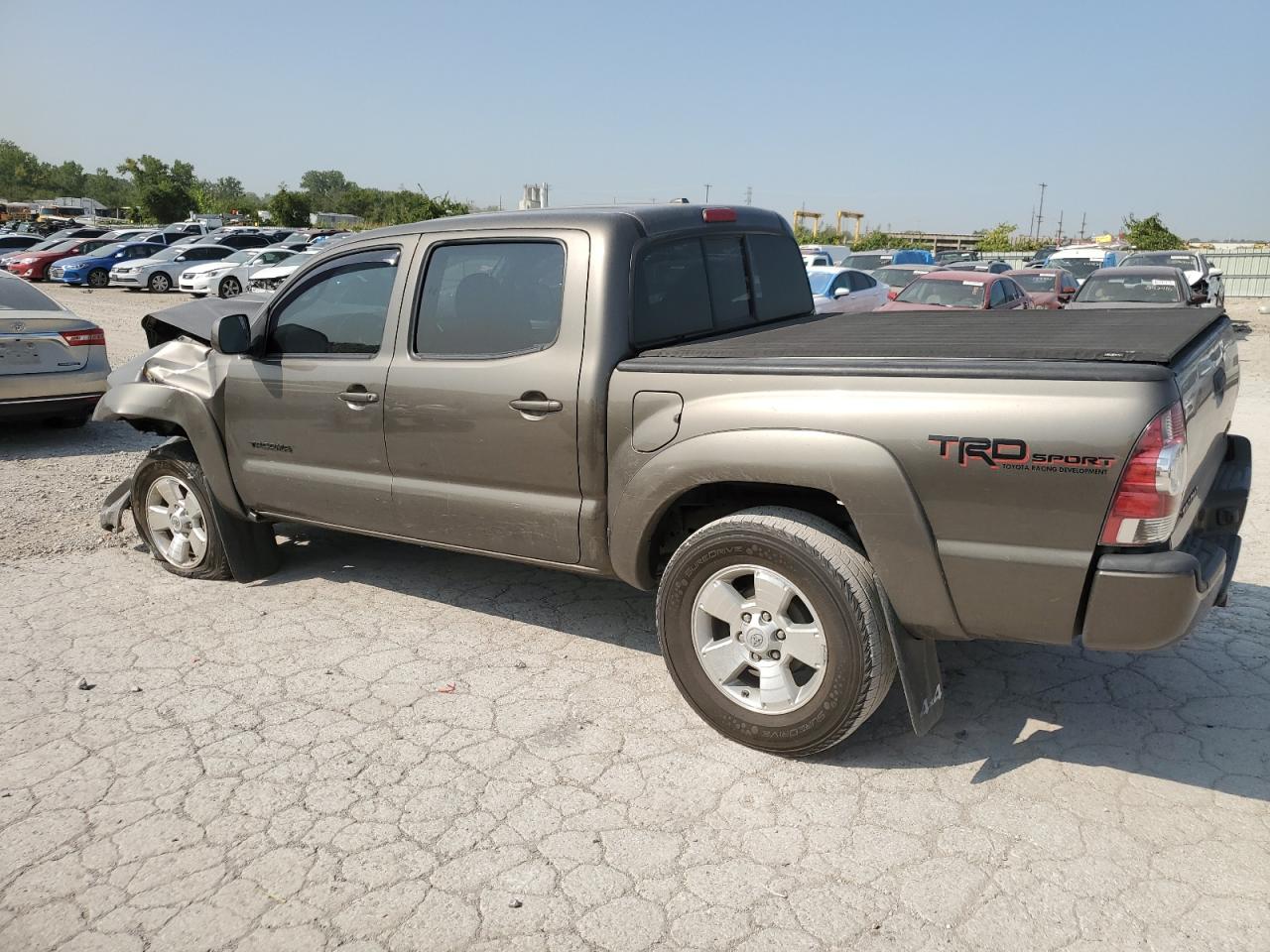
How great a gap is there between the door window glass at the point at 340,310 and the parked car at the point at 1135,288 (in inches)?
523

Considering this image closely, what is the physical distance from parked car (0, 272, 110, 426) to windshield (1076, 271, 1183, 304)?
13.7 meters

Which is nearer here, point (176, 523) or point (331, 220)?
point (176, 523)

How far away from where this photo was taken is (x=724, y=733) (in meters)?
3.67

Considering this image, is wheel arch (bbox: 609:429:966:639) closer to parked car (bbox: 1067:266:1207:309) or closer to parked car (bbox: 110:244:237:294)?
parked car (bbox: 1067:266:1207:309)

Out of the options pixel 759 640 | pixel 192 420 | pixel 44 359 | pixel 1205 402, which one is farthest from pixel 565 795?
pixel 44 359

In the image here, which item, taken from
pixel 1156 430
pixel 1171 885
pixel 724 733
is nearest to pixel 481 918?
pixel 724 733

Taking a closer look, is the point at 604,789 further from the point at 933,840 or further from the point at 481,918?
the point at 933,840

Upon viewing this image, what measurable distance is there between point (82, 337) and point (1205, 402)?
9070 mm

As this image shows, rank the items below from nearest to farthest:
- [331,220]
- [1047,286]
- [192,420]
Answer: [192,420]
[1047,286]
[331,220]

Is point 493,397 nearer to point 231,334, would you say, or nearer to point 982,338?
point 231,334

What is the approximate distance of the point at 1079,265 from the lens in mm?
25953

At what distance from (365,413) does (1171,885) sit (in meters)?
3.58

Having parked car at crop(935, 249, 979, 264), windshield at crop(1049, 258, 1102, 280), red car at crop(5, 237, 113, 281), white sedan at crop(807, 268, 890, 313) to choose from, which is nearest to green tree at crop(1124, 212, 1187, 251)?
parked car at crop(935, 249, 979, 264)

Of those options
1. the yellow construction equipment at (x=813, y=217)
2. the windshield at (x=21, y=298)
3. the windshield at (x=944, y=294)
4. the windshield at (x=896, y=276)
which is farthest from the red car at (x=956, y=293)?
the yellow construction equipment at (x=813, y=217)
